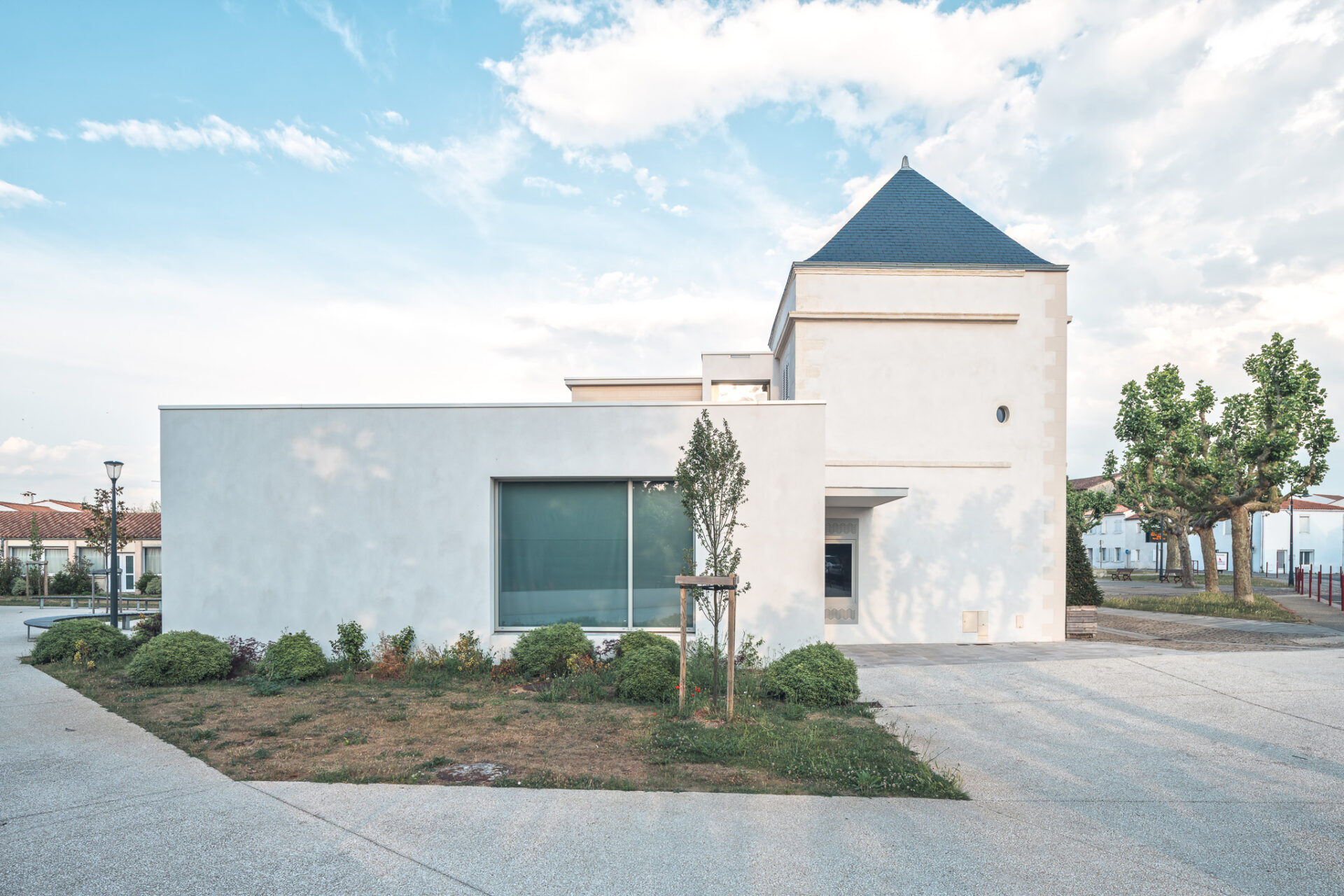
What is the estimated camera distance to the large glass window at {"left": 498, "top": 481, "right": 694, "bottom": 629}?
10703 mm

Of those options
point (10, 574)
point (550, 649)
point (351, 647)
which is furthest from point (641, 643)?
point (10, 574)

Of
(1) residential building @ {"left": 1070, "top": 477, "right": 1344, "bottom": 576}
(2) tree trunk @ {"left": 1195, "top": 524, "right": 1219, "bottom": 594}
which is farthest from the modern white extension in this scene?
(1) residential building @ {"left": 1070, "top": 477, "right": 1344, "bottom": 576}

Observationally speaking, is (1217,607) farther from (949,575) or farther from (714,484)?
(714,484)

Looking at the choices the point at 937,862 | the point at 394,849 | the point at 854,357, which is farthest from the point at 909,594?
the point at 394,849

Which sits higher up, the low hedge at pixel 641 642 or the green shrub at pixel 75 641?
the low hedge at pixel 641 642

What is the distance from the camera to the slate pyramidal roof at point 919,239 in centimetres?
1460

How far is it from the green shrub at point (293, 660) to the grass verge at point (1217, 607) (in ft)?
65.1

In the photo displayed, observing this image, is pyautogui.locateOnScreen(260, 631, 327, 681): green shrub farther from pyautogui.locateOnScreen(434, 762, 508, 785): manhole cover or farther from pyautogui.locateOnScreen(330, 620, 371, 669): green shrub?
pyautogui.locateOnScreen(434, 762, 508, 785): manhole cover

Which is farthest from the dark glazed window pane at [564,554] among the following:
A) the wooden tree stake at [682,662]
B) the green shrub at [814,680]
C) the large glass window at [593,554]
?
the wooden tree stake at [682,662]

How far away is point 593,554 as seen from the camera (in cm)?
1077

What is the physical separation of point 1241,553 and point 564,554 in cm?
1973

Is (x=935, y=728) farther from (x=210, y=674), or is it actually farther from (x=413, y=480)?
(x=210, y=674)

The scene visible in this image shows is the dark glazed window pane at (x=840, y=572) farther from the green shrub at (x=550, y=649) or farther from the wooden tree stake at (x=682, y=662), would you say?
the wooden tree stake at (x=682, y=662)

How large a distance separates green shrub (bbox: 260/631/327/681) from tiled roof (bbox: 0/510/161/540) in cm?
Answer: 2981
